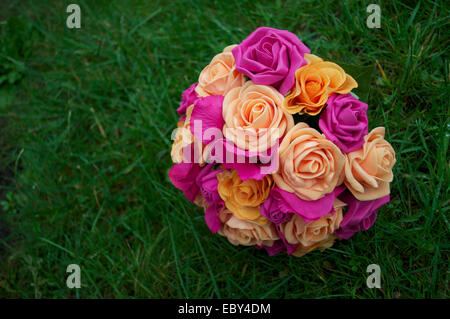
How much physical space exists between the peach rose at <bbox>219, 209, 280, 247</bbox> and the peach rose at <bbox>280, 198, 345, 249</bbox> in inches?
2.0

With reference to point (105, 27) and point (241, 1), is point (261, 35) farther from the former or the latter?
point (105, 27)

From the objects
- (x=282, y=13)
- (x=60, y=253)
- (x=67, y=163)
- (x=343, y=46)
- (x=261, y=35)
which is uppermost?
(x=282, y=13)

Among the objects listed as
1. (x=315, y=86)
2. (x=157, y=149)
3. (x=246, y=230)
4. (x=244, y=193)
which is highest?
(x=315, y=86)

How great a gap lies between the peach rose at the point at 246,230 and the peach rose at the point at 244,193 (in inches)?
1.7

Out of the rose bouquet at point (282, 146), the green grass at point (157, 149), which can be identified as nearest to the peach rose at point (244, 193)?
the rose bouquet at point (282, 146)

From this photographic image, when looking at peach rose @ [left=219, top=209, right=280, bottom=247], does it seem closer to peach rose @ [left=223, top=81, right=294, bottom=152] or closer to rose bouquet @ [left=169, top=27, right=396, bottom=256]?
rose bouquet @ [left=169, top=27, right=396, bottom=256]

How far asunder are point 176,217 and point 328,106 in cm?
93

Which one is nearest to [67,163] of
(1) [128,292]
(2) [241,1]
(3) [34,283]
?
(3) [34,283]

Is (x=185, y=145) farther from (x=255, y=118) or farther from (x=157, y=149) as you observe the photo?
(x=157, y=149)

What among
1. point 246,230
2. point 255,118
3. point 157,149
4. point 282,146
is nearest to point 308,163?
point 282,146

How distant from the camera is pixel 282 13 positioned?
6.15 ft

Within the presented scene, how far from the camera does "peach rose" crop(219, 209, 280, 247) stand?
3.73 ft

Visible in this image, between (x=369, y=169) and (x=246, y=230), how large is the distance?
17.0 inches

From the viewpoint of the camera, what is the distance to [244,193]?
1058mm
